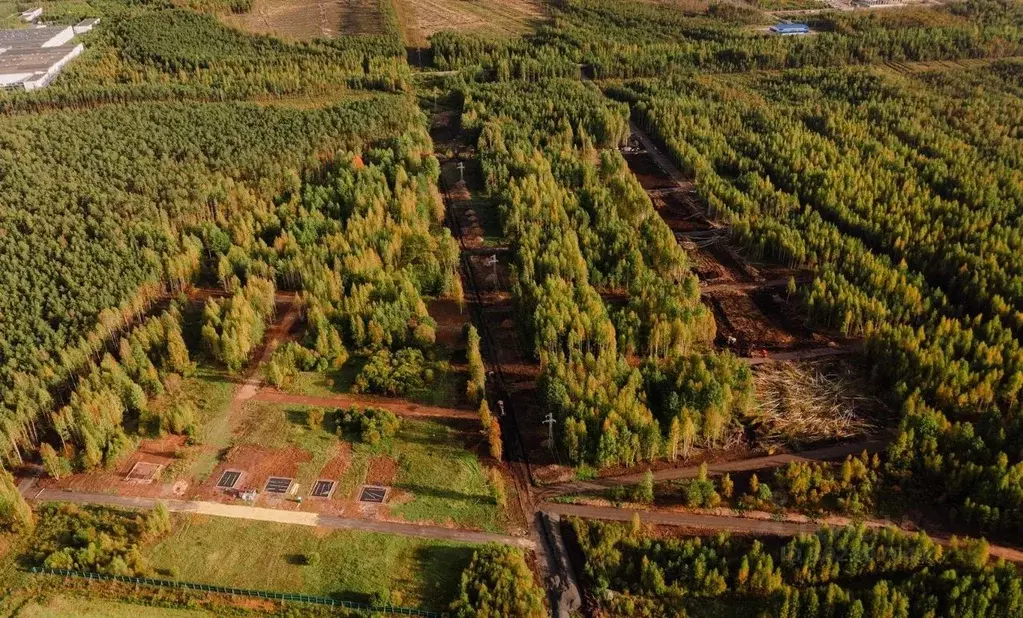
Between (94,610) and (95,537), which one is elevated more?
(95,537)

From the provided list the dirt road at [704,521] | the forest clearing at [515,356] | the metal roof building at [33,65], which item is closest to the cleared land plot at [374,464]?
the forest clearing at [515,356]

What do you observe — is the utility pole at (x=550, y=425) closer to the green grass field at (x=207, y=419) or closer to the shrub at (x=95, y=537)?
the green grass field at (x=207, y=419)

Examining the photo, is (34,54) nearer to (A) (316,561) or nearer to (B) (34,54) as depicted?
(B) (34,54)

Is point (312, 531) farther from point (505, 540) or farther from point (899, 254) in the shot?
point (899, 254)

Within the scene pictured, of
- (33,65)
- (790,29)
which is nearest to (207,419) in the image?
(33,65)

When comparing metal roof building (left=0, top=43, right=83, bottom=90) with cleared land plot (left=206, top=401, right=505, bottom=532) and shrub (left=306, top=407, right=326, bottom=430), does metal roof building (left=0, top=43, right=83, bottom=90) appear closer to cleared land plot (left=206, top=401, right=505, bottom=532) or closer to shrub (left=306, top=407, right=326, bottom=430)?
cleared land plot (left=206, top=401, right=505, bottom=532)

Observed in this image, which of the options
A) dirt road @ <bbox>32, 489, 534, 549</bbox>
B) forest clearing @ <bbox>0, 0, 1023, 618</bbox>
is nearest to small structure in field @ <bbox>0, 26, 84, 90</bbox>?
forest clearing @ <bbox>0, 0, 1023, 618</bbox>

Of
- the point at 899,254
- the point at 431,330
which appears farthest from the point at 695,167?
the point at 431,330
